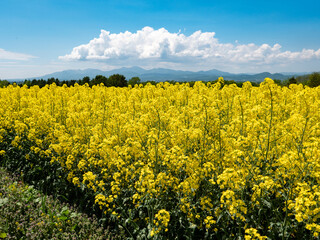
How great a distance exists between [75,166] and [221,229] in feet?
12.2

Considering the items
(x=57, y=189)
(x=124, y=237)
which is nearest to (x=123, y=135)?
(x=57, y=189)

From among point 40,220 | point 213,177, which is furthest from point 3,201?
point 213,177

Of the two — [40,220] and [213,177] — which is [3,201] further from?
[213,177]

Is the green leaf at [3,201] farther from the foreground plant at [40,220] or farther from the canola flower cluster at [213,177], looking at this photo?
the canola flower cluster at [213,177]

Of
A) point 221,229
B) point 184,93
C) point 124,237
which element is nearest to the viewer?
point 221,229

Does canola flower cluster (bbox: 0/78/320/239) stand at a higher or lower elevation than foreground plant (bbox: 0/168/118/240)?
higher

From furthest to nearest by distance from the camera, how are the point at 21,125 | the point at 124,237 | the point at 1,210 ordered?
the point at 21,125
the point at 1,210
the point at 124,237

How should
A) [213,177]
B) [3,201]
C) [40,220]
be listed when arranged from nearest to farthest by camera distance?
[213,177], [40,220], [3,201]

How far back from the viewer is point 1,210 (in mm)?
4922

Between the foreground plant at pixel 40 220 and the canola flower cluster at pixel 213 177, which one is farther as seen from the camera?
the foreground plant at pixel 40 220

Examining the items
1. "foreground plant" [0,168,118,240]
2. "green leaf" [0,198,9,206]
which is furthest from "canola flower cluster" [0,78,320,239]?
"green leaf" [0,198,9,206]

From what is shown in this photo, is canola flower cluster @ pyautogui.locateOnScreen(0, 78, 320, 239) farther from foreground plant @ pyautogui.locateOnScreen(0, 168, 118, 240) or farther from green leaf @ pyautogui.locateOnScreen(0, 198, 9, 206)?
green leaf @ pyautogui.locateOnScreen(0, 198, 9, 206)

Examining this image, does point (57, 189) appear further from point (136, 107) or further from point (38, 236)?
point (136, 107)

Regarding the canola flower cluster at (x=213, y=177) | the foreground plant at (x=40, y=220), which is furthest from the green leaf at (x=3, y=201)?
the canola flower cluster at (x=213, y=177)
